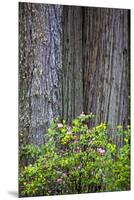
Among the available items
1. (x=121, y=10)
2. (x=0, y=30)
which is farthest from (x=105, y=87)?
(x=0, y=30)

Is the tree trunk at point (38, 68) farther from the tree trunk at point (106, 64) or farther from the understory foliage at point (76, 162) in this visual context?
the tree trunk at point (106, 64)

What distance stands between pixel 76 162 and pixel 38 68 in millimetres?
634

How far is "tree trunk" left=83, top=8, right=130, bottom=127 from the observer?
363 centimetres

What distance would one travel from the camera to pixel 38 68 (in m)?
3.51

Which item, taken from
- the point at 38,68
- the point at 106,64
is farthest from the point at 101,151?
the point at 38,68

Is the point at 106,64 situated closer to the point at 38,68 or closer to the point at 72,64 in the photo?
the point at 72,64

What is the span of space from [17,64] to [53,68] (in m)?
0.24

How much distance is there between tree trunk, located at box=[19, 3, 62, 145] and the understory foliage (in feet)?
0.29

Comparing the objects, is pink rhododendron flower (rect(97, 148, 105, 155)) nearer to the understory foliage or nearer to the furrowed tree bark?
the understory foliage

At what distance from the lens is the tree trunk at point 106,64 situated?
3.63 m

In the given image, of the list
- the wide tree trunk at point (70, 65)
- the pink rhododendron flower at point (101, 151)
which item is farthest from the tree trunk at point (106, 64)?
the pink rhododendron flower at point (101, 151)

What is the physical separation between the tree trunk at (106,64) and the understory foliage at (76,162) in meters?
0.09

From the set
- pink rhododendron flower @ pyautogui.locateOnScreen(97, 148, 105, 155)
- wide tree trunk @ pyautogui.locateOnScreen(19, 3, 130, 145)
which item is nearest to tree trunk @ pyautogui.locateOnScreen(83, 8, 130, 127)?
wide tree trunk @ pyautogui.locateOnScreen(19, 3, 130, 145)

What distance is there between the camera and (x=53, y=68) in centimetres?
355
